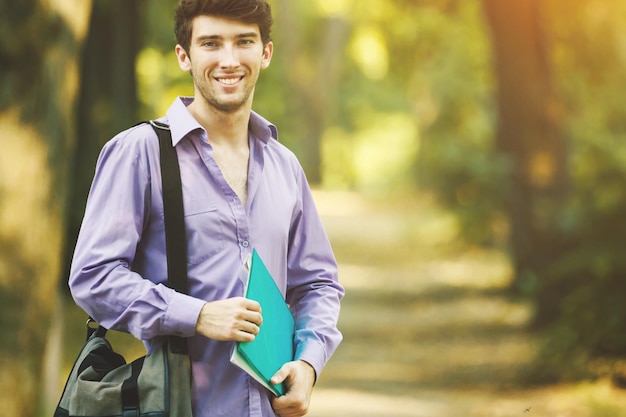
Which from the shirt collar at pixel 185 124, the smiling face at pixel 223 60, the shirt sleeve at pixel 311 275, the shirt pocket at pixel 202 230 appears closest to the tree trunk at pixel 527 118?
the shirt sleeve at pixel 311 275

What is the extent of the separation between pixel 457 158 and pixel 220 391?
17.8 metres

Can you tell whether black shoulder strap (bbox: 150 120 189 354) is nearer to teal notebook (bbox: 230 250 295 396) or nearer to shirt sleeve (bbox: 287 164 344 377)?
teal notebook (bbox: 230 250 295 396)

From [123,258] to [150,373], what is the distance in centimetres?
30

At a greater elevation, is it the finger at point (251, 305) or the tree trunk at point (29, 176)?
the tree trunk at point (29, 176)

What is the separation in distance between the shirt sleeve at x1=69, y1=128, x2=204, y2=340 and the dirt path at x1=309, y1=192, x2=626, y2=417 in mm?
1789

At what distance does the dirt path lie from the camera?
967 centimetres

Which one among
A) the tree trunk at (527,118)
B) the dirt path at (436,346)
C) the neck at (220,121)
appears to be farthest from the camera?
the tree trunk at (527,118)

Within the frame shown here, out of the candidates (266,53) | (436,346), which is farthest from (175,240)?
(436,346)

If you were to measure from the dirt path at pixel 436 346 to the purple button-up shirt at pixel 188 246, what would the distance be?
146 centimetres

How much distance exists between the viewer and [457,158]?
20.5m

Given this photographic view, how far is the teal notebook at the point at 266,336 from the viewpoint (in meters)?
2.82

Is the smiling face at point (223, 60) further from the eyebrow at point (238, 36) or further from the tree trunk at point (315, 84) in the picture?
the tree trunk at point (315, 84)

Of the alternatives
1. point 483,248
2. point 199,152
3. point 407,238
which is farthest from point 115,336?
point 407,238

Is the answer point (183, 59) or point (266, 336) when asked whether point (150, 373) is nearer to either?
point (266, 336)
